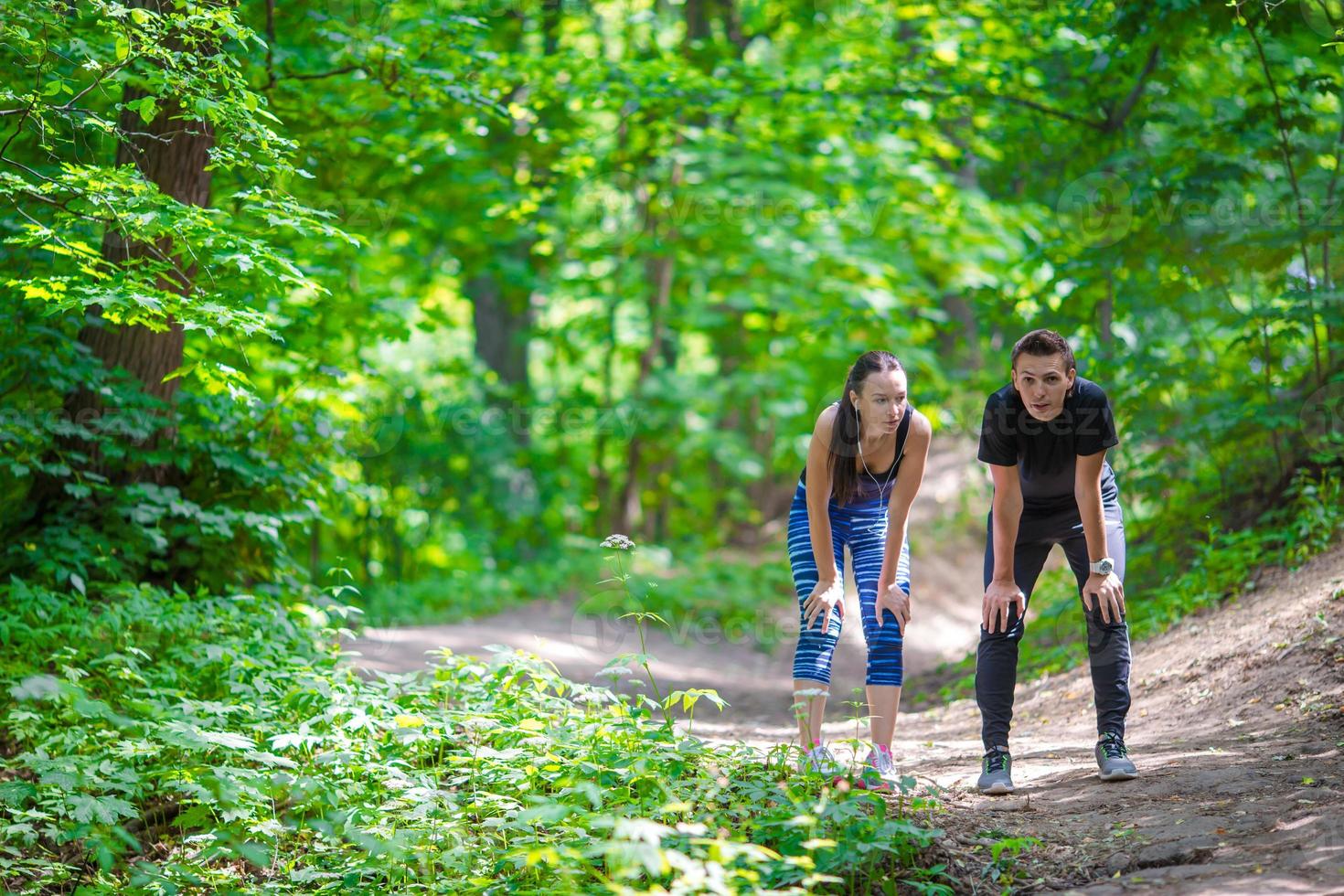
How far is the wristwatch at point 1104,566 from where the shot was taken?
13.0 feet

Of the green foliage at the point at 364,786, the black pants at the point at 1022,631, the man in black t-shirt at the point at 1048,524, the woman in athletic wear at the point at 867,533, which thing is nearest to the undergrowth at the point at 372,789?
the green foliage at the point at 364,786

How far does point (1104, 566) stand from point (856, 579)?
0.92m

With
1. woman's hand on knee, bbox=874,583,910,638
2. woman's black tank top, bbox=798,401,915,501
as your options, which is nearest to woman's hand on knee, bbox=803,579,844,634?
woman's hand on knee, bbox=874,583,910,638

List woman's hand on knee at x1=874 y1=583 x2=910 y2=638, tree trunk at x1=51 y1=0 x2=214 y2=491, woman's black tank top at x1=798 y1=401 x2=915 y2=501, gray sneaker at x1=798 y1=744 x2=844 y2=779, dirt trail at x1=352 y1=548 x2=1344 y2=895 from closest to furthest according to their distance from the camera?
dirt trail at x1=352 y1=548 x2=1344 y2=895
gray sneaker at x1=798 y1=744 x2=844 y2=779
woman's hand on knee at x1=874 y1=583 x2=910 y2=638
woman's black tank top at x1=798 y1=401 x2=915 y2=501
tree trunk at x1=51 y1=0 x2=214 y2=491

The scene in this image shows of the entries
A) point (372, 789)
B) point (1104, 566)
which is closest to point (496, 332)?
point (372, 789)

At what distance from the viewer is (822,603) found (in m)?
4.02

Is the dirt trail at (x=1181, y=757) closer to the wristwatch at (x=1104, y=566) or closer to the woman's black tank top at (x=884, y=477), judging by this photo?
the wristwatch at (x=1104, y=566)

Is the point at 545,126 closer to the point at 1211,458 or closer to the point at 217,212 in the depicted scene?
the point at 217,212

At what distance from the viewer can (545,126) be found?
10.2m

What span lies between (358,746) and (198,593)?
2.13 m

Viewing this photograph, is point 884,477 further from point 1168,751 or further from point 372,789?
point 372,789

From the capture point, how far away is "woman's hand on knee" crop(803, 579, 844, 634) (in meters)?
4.03

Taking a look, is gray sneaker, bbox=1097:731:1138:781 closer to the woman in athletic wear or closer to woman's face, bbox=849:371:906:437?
the woman in athletic wear

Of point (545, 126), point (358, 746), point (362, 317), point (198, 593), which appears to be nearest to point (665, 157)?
point (545, 126)
